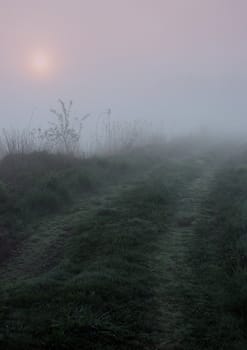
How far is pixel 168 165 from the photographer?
20328mm

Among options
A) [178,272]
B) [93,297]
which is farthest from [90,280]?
[178,272]

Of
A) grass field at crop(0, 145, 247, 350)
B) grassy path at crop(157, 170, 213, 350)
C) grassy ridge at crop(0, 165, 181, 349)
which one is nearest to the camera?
grassy ridge at crop(0, 165, 181, 349)

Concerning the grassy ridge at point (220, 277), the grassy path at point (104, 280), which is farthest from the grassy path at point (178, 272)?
the grassy ridge at point (220, 277)

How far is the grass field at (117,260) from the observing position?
614 centimetres

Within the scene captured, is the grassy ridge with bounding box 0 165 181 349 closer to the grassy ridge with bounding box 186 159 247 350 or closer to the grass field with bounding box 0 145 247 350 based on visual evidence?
the grass field with bounding box 0 145 247 350

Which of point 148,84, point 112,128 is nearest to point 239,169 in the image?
point 112,128

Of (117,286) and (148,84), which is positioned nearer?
(117,286)

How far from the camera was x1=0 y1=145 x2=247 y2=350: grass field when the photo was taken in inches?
242

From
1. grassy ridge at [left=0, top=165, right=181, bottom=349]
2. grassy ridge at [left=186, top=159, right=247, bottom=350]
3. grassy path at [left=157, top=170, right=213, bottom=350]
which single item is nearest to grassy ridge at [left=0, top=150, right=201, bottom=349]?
grassy ridge at [left=0, top=165, right=181, bottom=349]

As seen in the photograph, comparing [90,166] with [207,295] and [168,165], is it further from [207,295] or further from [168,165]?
[207,295]

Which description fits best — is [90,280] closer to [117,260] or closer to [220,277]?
[117,260]

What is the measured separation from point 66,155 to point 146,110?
3905cm

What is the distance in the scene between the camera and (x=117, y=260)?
8.42 meters

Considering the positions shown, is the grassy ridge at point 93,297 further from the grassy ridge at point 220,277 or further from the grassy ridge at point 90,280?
the grassy ridge at point 220,277
